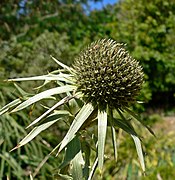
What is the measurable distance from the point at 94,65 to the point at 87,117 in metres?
0.14

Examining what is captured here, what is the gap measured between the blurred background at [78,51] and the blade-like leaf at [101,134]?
0.65 ft

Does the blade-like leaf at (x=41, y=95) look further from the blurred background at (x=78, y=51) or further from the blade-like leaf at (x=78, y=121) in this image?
the blurred background at (x=78, y=51)

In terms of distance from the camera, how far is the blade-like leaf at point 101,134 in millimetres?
862

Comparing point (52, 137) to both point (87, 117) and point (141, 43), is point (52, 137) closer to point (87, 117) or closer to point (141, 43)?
point (87, 117)

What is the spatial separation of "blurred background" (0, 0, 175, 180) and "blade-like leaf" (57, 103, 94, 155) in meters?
0.20

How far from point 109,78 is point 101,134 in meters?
0.16

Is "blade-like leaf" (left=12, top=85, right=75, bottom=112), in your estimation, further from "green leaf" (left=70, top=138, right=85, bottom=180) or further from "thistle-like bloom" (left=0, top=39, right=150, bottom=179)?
"green leaf" (left=70, top=138, right=85, bottom=180)

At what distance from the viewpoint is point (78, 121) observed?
0.94 m

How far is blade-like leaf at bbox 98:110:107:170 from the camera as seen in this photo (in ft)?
2.83

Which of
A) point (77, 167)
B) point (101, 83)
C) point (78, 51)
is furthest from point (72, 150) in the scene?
point (78, 51)

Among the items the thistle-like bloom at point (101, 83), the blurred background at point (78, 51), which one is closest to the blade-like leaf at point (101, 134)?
the thistle-like bloom at point (101, 83)

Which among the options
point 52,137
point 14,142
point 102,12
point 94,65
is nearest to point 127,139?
point 52,137

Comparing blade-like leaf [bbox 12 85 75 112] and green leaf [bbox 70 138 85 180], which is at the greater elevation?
blade-like leaf [bbox 12 85 75 112]

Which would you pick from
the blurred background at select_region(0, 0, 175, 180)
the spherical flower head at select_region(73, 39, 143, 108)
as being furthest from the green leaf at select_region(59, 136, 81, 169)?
the blurred background at select_region(0, 0, 175, 180)
